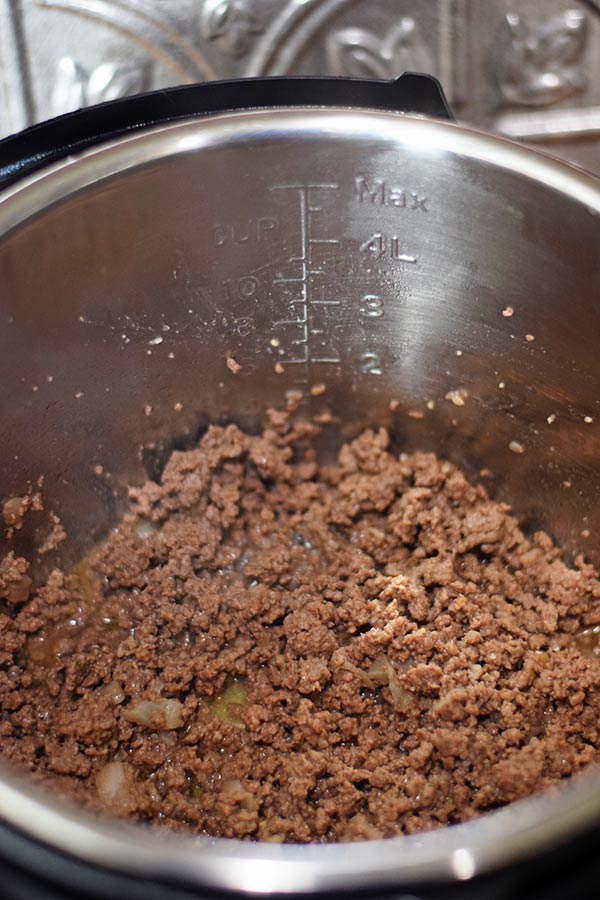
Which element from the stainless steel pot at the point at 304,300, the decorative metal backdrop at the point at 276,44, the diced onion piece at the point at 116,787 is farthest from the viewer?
the decorative metal backdrop at the point at 276,44

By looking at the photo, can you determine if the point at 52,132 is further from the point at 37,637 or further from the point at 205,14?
the point at 205,14

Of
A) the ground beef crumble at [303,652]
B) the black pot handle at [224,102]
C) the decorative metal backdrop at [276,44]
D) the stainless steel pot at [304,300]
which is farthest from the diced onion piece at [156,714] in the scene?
the decorative metal backdrop at [276,44]

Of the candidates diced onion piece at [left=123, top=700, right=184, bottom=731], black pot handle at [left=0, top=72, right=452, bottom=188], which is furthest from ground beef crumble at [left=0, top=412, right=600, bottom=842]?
black pot handle at [left=0, top=72, right=452, bottom=188]

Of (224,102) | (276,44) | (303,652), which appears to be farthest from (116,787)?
(276,44)

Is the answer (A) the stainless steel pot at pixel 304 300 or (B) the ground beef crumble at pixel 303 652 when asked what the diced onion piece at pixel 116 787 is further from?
(A) the stainless steel pot at pixel 304 300

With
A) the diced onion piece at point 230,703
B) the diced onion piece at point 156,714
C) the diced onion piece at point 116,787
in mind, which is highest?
the diced onion piece at point 230,703

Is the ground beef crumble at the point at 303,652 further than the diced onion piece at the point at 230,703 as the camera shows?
No

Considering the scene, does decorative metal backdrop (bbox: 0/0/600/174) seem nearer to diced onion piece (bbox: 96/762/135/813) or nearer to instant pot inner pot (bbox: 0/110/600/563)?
instant pot inner pot (bbox: 0/110/600/563)
